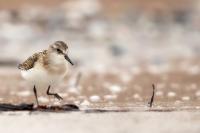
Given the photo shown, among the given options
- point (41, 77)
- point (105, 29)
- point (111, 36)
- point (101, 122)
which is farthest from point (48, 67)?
point (105, 29)

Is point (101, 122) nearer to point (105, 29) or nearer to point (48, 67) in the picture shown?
point (48, 67)

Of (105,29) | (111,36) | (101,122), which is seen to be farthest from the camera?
A: (105,29)

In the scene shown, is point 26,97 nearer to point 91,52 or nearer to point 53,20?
point 91,52

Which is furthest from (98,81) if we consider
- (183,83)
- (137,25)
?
(137,25)

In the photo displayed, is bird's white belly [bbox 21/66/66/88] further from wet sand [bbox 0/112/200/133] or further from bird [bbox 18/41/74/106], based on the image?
wet sand [bbox 0/112/200/133]

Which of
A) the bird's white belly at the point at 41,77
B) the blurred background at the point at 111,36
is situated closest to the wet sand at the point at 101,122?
the bird's white belly at the point at 41,77

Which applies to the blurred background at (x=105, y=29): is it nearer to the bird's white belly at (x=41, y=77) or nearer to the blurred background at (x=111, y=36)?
the blurred background at (x=111, y=36)

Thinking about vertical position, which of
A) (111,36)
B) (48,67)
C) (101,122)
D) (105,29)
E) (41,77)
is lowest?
(101,122)

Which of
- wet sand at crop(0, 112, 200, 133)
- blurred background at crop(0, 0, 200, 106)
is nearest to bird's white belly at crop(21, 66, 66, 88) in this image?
wet sand at crop(0, 112, 200, 133)
